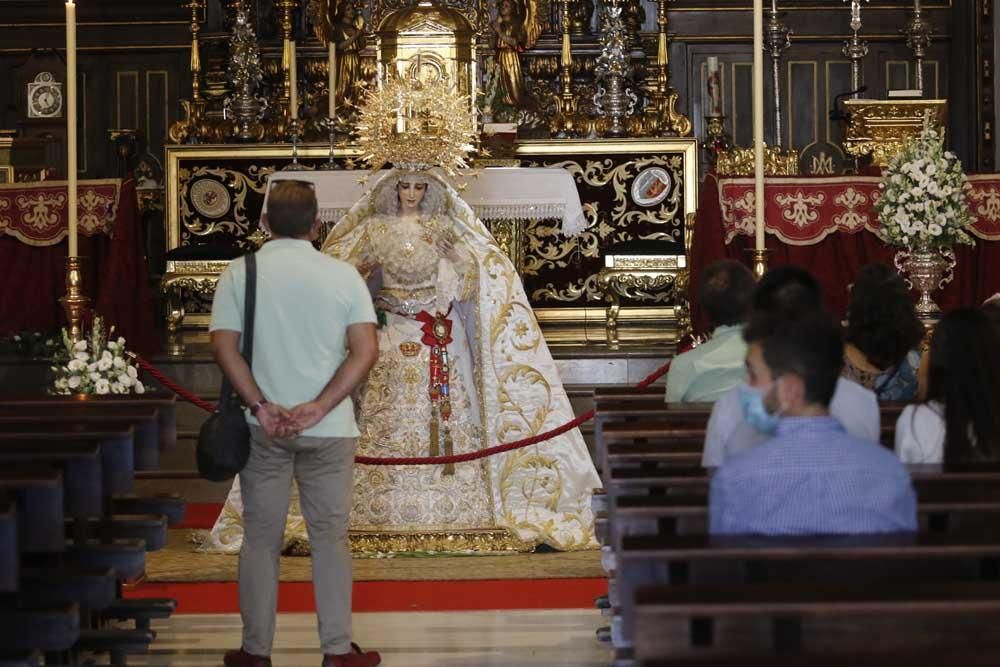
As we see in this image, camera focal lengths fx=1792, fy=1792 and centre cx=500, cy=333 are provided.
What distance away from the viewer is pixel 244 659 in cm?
568

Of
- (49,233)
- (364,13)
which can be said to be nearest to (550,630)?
(49,233)

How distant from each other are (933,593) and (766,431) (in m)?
0.83

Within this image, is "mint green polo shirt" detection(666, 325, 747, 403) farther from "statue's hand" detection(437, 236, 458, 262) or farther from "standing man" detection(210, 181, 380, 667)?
"statue's hand" detection(437, 236, 458, 262)

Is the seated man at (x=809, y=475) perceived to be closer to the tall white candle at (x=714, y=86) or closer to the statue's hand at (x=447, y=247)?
the statue's hand at (x=447, y=247)

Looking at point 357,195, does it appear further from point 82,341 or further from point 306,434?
point 306,434

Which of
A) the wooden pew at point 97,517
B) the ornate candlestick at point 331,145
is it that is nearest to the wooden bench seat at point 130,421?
the wooden pew at point 97,517

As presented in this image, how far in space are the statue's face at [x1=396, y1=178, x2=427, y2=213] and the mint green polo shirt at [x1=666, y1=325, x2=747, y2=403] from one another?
2.39 metres

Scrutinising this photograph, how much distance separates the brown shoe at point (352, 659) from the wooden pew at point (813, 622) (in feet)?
8.88

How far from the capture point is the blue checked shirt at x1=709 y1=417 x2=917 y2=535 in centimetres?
374

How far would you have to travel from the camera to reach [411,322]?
8250mm

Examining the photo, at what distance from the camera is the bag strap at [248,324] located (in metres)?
5.49

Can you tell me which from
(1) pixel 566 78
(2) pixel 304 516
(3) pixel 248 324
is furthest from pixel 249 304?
(1) pixel 566 78

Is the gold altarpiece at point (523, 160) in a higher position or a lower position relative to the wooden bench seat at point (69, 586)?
higher

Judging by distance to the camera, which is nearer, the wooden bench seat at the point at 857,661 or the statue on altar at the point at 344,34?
the wooden bench seat at the point at 857,661
